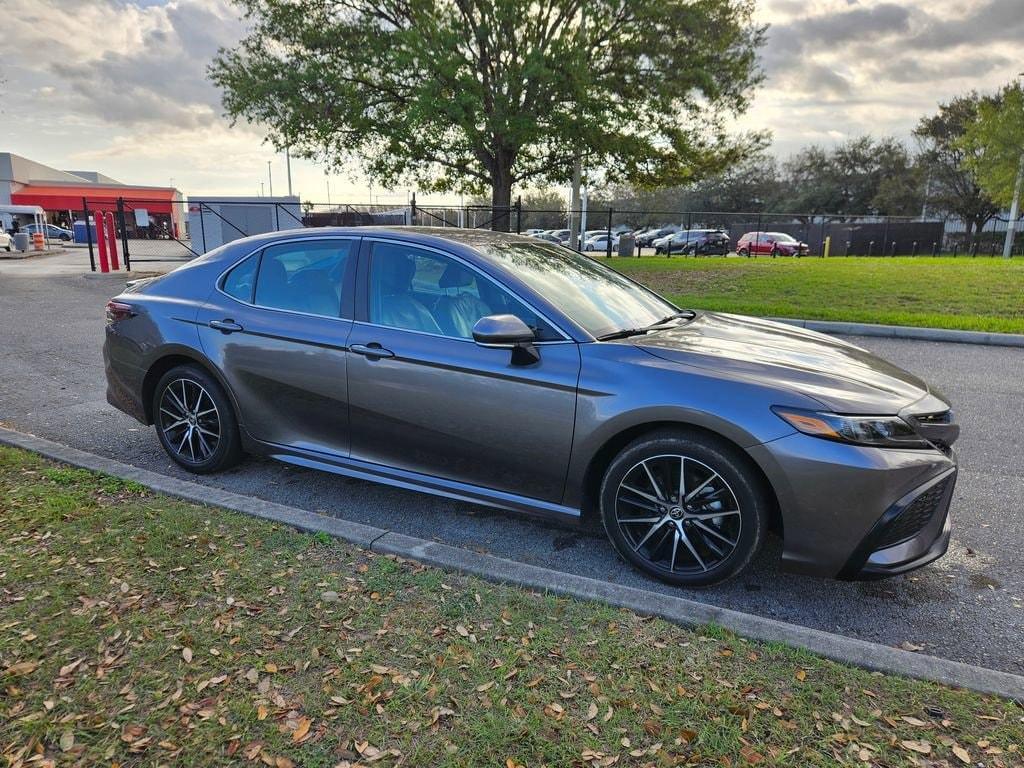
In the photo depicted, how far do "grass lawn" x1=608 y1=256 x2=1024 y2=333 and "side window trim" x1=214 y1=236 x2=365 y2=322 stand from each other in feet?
27.9

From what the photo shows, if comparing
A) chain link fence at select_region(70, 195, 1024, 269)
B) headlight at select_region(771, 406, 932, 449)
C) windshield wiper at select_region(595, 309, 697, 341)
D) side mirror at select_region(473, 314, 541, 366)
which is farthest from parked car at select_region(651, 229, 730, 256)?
headlight at select_region(771, 406, 932, 449)

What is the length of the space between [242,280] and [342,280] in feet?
2.73

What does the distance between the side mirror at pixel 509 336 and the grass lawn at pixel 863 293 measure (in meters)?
8.66

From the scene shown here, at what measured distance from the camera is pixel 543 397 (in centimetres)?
325

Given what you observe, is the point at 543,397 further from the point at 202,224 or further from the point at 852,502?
the point at 202,224

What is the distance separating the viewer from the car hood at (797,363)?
9.67ft

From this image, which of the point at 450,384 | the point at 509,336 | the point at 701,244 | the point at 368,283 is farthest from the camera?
the point at 701,244

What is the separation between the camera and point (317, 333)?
3.86m

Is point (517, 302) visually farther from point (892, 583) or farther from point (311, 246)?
point (892, 583)

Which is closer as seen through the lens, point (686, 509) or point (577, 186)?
point (686, 509)

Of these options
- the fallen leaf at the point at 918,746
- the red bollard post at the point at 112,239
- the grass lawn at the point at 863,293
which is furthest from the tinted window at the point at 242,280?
the red bollard post at the point at 112,239

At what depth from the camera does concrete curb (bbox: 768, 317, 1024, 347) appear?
9188 millimetres

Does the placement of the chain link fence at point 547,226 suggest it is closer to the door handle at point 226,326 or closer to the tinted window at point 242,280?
the tinted window at point 242,280

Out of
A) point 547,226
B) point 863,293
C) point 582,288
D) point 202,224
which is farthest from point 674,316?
point 547,226
